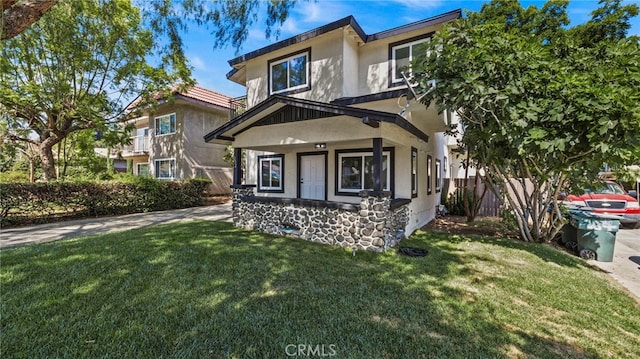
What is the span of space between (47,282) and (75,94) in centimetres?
1112

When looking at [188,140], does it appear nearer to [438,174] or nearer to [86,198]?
[86,198]

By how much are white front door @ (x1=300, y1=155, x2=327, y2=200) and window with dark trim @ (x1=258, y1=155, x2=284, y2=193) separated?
101cm

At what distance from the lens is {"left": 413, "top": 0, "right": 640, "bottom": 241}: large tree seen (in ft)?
16.7

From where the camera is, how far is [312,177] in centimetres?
1034

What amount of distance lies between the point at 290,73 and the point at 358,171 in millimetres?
Result: 4957

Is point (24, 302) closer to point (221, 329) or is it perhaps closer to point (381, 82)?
point (221, 329)

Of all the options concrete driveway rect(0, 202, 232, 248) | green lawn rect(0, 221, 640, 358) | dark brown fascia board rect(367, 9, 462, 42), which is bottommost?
green lawn rect(0, 221, 640, 358)

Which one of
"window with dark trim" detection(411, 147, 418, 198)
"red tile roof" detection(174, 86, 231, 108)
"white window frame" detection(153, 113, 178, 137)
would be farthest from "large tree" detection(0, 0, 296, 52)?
"white window frame" detection(153, 113, 178, 137)

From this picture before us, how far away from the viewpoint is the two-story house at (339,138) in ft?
22.1

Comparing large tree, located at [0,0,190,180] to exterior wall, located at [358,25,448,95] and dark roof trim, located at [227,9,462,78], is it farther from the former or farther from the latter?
exterior wall, located at [358,25,448,95]

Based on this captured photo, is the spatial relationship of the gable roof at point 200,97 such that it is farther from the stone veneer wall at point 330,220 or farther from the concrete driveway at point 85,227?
the stone veneer wall at point 330,220

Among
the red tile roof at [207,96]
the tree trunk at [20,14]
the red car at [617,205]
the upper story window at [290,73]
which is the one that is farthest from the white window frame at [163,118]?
the red car at [617,205]

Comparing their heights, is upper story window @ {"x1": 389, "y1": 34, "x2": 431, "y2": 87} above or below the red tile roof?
below

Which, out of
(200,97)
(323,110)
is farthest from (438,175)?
(200,97)
